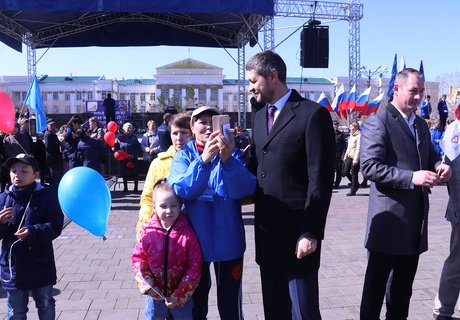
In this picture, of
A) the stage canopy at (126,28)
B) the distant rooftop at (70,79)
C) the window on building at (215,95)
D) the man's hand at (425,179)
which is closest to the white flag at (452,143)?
the man's hand at (425,179)

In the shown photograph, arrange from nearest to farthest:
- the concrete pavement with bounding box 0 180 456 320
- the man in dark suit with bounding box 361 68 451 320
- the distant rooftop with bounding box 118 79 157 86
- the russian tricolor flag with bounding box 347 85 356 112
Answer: the man in dark suit with bounding box 361 68 451 320
the concrete pavement with bounding box 0 180 456 320
the russian tricolor flag with bounding box 347 85 356 112
the distant rooftop with bounding box 118 79 157 86

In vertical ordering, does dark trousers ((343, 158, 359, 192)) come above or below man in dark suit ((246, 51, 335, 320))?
below

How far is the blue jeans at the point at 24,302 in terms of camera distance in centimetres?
319

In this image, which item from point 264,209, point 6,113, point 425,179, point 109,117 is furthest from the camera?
point 109,117

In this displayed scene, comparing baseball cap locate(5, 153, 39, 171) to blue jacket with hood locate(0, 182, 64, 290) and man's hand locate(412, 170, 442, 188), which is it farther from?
man's hand locate(412, 170, 442, 188)

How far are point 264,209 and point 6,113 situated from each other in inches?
145

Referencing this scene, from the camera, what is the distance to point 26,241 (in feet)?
10.1

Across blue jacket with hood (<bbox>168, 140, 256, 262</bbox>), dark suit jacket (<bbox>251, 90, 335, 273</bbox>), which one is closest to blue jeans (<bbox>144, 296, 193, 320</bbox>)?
blue jacket with hood (<bbox>168, 140, 256, 262</bbox>)

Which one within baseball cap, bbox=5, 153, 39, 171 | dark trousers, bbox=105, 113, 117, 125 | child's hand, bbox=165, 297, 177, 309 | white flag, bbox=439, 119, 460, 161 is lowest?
child's hand, bbox=165, 297, 177, 309

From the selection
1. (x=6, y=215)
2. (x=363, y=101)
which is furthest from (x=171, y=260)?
(x=363, y=101)

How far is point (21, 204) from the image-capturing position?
3.21 metres

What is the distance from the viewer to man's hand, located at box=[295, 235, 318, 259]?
2414mm

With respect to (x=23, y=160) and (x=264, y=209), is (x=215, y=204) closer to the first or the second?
(x=264, y=209)

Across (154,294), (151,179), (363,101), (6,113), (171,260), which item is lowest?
(154,294)
